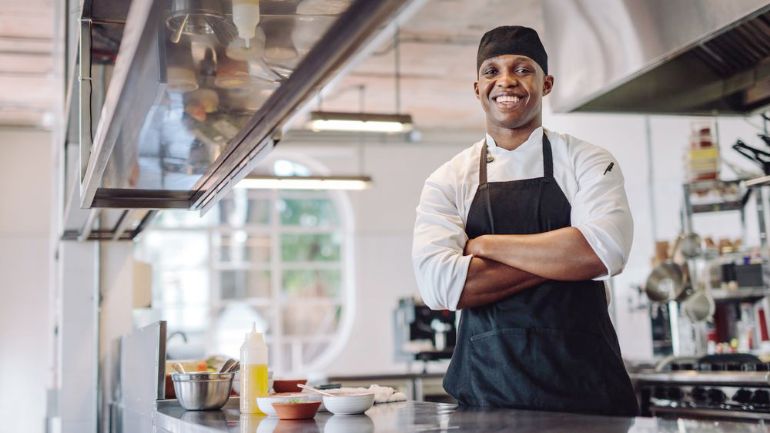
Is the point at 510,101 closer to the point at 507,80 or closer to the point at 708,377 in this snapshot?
the point at 507,80

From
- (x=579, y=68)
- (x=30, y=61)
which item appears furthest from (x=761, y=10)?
(x=30, y=61)

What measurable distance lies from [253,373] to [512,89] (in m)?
0.99

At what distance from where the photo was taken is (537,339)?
6.91 ft

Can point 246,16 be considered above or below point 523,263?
above

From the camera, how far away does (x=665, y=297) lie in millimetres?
4742

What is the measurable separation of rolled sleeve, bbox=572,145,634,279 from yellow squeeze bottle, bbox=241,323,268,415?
89 cm

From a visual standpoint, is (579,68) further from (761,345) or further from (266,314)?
(266,314)

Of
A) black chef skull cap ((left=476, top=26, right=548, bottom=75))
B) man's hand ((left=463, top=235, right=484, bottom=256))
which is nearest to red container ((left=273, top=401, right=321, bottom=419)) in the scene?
man's hand ((left=463, top=235, right=484, bottom=256))

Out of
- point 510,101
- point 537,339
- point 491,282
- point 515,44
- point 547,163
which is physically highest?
point 515,44

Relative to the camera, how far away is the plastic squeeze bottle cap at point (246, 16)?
1.65 meters

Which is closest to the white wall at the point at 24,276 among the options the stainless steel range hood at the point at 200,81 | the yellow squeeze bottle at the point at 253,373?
the stainless steel range hood at the point at 200,81

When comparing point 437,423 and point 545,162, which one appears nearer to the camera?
point 437,423

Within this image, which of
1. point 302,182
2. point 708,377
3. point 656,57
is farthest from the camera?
point 302,182

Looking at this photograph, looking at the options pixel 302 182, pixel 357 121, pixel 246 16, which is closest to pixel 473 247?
pixel 246 16
